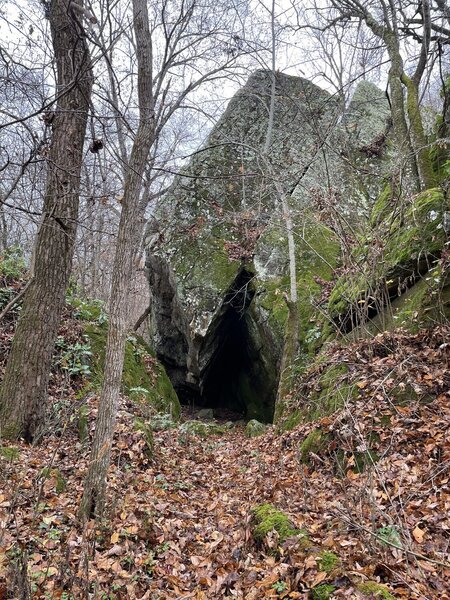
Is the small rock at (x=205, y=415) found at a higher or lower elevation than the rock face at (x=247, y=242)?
lower

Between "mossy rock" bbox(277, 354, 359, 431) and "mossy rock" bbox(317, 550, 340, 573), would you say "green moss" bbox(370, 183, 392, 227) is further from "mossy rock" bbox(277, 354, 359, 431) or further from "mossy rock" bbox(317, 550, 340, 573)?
"mossy rock" bbox(317, 550, 340, 573)

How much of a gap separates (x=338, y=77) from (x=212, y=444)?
9.99m

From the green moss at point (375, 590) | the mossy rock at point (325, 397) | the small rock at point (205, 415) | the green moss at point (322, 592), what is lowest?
the small rock at point (205, 415)

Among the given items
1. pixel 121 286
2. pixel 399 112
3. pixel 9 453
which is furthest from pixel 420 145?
pixel 9 453

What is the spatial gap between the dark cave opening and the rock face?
4 cm

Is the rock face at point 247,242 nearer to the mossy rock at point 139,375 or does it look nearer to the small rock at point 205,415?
the small rock at point 205,415

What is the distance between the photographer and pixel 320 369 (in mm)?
Answer: 6441

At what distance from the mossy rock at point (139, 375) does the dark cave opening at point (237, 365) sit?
4.58 ft

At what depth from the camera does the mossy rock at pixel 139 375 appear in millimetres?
8094

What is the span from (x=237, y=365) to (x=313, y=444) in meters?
8.08

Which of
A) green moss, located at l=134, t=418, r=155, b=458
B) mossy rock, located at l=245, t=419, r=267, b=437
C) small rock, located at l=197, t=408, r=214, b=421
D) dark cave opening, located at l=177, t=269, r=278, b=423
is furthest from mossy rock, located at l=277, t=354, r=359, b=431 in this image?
small rock, located at l=197, t=408, r=214, b=421

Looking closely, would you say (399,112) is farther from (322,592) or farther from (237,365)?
(237,365)

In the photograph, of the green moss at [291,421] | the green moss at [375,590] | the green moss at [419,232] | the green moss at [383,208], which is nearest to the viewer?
the green moss at [375,590]

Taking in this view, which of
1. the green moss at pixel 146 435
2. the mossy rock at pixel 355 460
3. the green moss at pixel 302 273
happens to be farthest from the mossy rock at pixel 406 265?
the green moss at pixel 146 435
